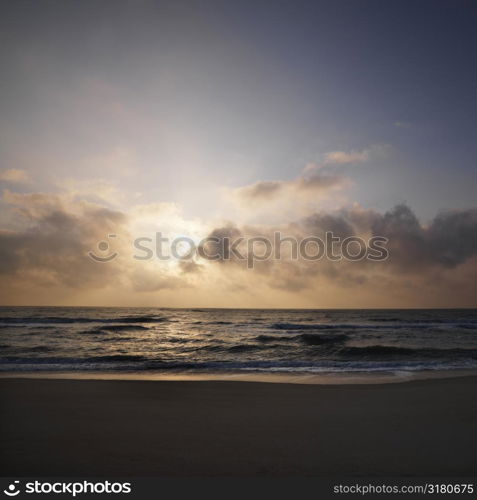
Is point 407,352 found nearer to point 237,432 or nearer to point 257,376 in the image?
point 257,376

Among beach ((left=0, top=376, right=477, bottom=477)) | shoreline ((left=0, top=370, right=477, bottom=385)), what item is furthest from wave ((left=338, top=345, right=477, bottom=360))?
beach ((left=0, top=376, right=477, bottom=477))

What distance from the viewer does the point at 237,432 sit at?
555 cm

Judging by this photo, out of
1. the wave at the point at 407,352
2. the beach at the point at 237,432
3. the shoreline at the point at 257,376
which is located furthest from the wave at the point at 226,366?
the beach at the point at 237,432

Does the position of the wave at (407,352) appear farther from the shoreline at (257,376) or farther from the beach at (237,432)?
the beach at (237,432)

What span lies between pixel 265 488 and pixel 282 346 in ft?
68.0

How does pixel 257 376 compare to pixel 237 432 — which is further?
pixel 257 376

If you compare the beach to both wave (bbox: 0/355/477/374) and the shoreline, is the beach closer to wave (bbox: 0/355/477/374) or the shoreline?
the shoreline

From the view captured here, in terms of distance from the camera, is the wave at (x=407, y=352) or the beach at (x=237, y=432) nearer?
the beach at (x=237, y=432)

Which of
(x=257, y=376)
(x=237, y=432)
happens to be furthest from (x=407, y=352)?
(x=237, y=432)

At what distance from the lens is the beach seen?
4.41m

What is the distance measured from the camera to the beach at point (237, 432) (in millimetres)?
4414

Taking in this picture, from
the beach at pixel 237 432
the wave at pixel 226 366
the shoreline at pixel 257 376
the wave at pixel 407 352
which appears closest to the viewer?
the beach at pixel 237 432

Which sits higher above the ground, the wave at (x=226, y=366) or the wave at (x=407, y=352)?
the wave at (x=226, y=366)

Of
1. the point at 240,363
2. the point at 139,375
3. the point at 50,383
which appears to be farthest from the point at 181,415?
the point at 240,363
